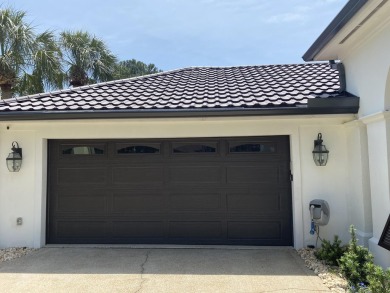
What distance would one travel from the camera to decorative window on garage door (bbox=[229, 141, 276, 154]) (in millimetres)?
7801

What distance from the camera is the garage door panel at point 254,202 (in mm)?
7695

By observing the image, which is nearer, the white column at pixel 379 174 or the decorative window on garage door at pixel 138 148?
the white column at pixel 379 174

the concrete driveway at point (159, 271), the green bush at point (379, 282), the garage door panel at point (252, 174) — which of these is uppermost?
the garage door panel at point (252, 174)

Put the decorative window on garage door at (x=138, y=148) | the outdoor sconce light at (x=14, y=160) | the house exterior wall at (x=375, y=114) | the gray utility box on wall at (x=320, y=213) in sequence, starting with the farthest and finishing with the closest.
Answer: the decorative window on garage door at (x=138, y=148), the outdoor sconce light at (x=14, y=160), the gray utility box on wall at (x=320, y=213), the house exterior wall at (x=375, y=114)

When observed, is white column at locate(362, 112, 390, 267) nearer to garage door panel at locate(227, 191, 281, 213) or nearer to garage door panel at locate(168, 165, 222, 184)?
garage door panel at locate(227, 191, 281, 213)

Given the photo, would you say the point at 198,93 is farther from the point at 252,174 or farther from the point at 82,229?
the point at 82,229

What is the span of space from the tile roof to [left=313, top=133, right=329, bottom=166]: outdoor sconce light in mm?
959

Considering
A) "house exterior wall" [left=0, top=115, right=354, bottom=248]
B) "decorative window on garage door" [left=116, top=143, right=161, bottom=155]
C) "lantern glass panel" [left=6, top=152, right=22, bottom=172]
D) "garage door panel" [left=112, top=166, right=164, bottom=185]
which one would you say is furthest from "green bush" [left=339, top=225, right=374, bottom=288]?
"lantern glass panel" [left=6, top=152, right=22, bottom=172]

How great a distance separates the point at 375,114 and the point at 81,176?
6.13 m

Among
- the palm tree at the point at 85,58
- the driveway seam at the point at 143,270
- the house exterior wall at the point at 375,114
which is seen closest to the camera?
the driveway seam at the point at 143,270

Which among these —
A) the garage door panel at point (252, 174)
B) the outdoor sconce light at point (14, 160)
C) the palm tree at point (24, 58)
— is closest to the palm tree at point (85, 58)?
the palm tree at point (24, 58)

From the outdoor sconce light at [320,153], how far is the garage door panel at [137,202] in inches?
135

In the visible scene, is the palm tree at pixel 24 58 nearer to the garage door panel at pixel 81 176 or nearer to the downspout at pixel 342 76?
the garage door panel at pixel 81 176

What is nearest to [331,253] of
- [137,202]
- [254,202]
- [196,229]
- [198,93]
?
[254,202]
